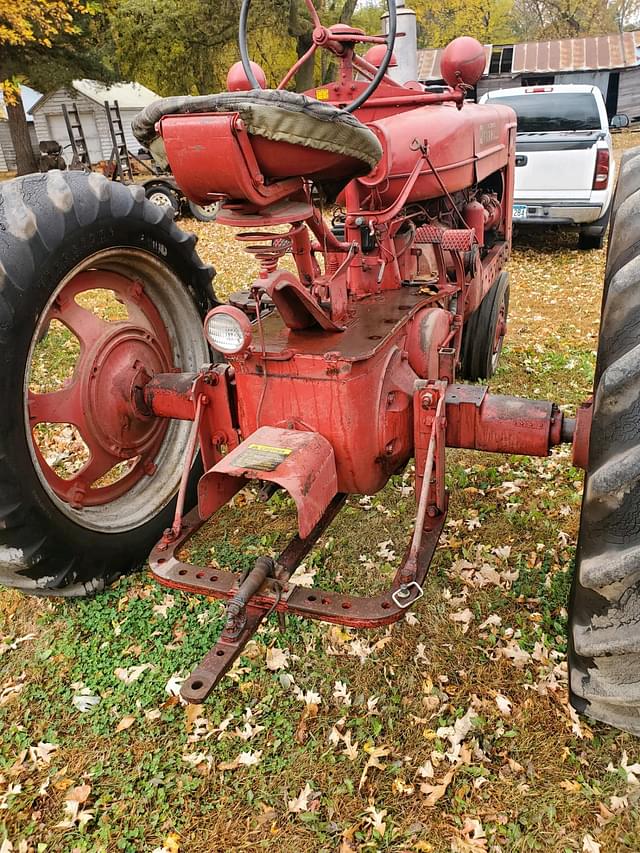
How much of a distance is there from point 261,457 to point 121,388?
1.15 meters

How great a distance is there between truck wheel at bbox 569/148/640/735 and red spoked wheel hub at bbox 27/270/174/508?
7.06 feet

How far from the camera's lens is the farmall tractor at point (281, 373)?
1.97 metres

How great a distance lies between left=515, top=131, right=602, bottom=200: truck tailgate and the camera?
868 cm

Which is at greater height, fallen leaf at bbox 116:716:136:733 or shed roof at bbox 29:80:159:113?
shed roof at bbox 29:80:159:113

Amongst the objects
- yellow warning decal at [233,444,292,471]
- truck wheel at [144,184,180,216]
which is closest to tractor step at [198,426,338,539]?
yellow warning decal at [233,444,292,471]

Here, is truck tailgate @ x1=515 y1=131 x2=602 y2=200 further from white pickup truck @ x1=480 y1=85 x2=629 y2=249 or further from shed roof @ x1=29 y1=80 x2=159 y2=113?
shed roof @ x1=29 y1=80 x2=159 y2=113

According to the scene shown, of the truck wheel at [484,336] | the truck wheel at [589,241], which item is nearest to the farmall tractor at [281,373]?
the truck wheel at [484,336]

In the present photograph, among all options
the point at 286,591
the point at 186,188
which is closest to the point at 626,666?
the point at 286,591

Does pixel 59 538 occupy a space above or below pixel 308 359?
below

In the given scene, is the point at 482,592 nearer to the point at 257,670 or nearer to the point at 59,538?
the point at 257,670

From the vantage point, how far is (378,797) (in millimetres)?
2395

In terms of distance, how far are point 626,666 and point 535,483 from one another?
7.43 ft

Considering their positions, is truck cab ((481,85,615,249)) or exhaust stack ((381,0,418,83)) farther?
truck cab ((481,85,615,249))

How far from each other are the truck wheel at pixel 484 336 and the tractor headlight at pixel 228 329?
291 centimetres
